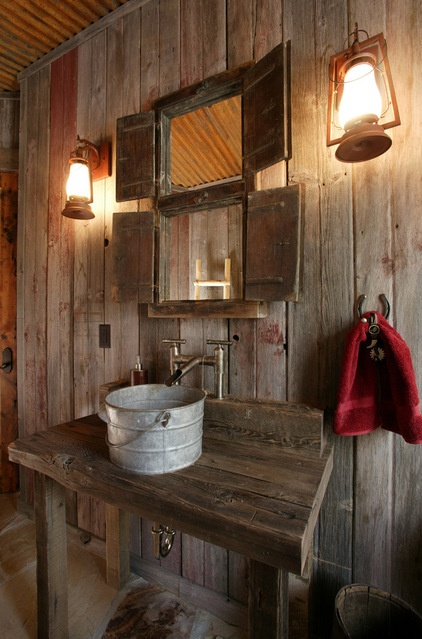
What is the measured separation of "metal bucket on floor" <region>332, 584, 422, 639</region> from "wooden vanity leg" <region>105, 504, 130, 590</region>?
1.00m

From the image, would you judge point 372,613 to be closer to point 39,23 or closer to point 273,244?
point 273,244

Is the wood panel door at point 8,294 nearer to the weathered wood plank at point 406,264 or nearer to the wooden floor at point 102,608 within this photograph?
the wooden floor at point 102,608

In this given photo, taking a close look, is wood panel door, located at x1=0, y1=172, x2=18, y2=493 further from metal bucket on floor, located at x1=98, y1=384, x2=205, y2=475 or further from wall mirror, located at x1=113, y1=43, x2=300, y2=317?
metal bucket on floor, located at x1=98, y1=384, x2=205, y2=475

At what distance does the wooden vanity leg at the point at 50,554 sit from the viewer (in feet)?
3.64

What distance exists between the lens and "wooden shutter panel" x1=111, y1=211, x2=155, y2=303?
1404 millimetres

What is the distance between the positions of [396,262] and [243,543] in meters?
0.93

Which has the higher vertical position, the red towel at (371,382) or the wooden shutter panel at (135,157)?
the wooden shutter panel at (135,157)

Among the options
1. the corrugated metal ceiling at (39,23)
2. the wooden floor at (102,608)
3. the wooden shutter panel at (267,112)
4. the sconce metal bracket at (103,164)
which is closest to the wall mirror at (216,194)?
the wooden shutter panel at (267,112)

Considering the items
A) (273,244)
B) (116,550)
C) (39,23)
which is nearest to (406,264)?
(273,244)

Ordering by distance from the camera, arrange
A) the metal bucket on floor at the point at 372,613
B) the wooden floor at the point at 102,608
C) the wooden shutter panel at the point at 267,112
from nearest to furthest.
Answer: the metal bucket on floor at the point at 372,613
the wooden shutter panel at the point at 267,112
the wooden floor at the point at 102,608

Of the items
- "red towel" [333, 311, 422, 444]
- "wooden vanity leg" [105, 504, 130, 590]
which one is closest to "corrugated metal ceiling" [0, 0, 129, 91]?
"red towel" [333, 311, 422, 444]

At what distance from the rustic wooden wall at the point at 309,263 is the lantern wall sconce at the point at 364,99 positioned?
0.20ft

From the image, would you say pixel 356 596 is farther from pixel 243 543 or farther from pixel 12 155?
pixel 12 155

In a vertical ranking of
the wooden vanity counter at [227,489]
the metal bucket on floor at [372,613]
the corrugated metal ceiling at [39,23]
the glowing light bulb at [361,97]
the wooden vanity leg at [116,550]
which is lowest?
the wooden vanity leg at [116,550]
